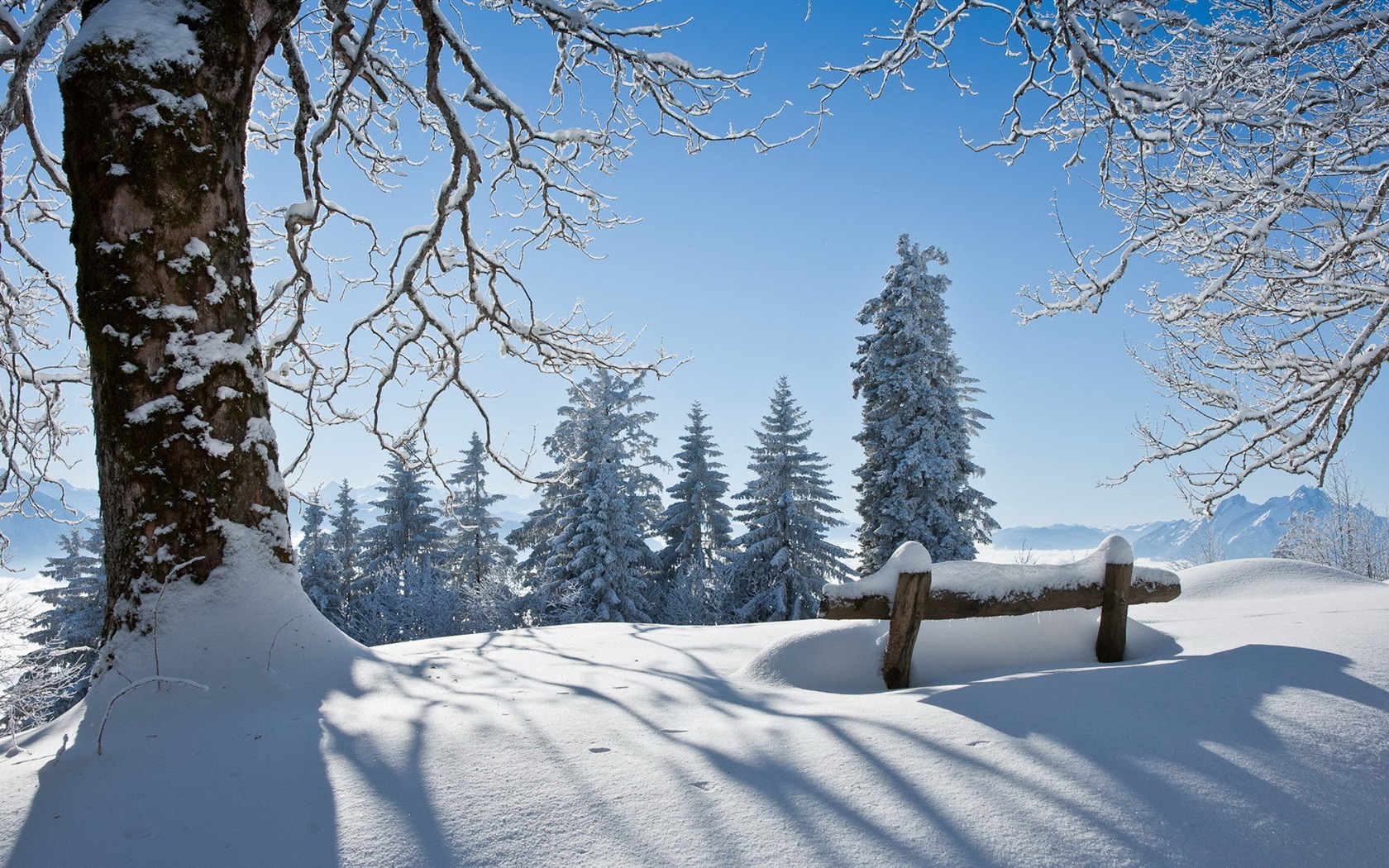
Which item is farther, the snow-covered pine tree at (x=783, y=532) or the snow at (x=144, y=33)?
the snow-covered pine tree at (x=783, y=532)

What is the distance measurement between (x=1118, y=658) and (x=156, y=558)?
5624 mm

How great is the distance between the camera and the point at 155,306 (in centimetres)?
341

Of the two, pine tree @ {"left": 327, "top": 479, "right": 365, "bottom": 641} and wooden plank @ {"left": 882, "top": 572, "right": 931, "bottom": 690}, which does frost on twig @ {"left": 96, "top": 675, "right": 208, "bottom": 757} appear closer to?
wooden plank @ {"left": 882, "top": 572, "right": 931, "bottom": 690}

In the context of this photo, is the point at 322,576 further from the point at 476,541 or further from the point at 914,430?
the point at 914,430

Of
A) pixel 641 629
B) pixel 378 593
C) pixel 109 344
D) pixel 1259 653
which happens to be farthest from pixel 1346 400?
pixel 378 593

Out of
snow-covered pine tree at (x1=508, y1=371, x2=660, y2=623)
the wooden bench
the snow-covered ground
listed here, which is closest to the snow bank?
the wooden bench

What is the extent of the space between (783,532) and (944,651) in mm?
18572

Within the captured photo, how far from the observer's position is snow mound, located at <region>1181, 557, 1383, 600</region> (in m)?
6.48

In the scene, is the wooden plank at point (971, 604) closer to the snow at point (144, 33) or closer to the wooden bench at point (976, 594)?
the wooden bench at point (976, 594)

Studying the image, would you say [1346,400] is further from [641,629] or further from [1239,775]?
[641,629]

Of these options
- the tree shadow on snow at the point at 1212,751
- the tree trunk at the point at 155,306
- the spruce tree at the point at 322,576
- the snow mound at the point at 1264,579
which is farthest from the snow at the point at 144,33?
the spruce tree at the point at 322,576

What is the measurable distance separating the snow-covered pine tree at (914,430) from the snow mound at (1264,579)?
11.6m

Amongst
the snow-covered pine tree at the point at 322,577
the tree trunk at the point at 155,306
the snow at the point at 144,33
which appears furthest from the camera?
the snow-covered pine tree at the point at 322,577

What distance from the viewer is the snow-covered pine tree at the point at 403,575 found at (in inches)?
992
